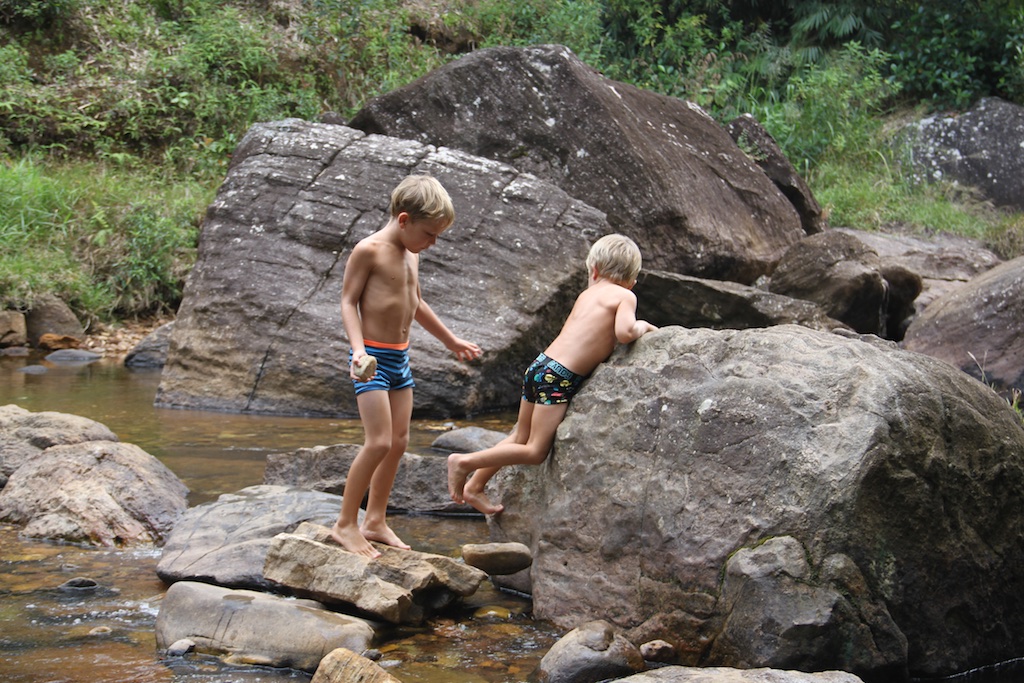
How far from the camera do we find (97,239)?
1063 centimetres

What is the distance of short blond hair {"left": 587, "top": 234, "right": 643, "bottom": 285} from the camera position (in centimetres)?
422

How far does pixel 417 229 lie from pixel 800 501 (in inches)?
70.1

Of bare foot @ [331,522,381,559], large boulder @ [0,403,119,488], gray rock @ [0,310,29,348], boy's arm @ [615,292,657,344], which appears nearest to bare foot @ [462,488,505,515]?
bare foot @ [331,522,381,559]

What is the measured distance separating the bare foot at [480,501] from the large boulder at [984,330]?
13.3 ft

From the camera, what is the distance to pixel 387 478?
4172mm

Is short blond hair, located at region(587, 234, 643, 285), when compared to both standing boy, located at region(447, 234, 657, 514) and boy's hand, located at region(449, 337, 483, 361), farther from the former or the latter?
boy's hand, located at region(449, 337, 483, 361)

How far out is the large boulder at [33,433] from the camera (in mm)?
5129

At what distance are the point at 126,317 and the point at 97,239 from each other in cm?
81

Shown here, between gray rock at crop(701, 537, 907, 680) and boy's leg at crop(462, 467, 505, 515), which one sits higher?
gray rock at crop(701, 537, 907, 680)

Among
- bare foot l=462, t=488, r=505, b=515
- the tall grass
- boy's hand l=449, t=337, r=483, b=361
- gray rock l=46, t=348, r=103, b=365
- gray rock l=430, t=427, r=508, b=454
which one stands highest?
boy's hand l=449, t=337, r=483, b=361

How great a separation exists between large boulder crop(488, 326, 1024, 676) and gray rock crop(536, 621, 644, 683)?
21cm

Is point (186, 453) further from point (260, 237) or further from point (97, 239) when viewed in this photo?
point (97, 239)

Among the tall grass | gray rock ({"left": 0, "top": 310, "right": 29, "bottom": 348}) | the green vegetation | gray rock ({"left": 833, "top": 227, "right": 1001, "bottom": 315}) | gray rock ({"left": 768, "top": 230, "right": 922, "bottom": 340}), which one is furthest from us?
the green vegetation

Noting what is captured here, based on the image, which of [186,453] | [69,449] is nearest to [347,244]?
[186,453]
